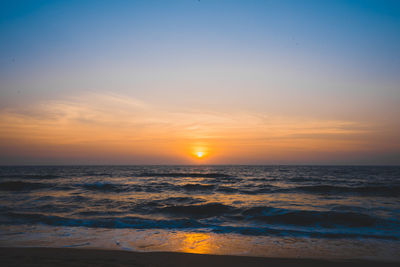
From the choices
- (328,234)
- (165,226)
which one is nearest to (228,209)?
(165,226)

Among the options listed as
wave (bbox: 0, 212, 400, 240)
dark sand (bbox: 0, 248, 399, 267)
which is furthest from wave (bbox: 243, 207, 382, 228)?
dark sand (bbox: 0, 248, 399, 267)

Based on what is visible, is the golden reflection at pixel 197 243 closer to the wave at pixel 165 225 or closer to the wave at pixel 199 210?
the wave at pixel 165 225

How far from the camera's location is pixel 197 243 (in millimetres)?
6406

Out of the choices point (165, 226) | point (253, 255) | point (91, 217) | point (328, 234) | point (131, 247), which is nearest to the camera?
point (253, 255)

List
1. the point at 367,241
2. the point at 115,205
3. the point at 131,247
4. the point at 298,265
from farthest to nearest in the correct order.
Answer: the point at 115,205
the point at 367,241
the point at 131,247
the point at 298,265

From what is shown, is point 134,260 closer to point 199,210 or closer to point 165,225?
point 165,225

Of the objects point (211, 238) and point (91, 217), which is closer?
point (211, 238)

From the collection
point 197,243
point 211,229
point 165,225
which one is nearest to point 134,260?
point 197,243

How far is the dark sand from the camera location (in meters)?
4.84

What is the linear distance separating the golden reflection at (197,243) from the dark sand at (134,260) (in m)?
0.38

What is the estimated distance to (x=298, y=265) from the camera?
494 centimetres

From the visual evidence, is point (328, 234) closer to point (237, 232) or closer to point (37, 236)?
point (237, 232)

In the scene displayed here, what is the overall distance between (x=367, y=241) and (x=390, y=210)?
633 centimetres

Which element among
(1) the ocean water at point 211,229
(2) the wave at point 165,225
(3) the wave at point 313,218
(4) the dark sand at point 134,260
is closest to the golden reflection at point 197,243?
(1) the ocean water at point 211,229
